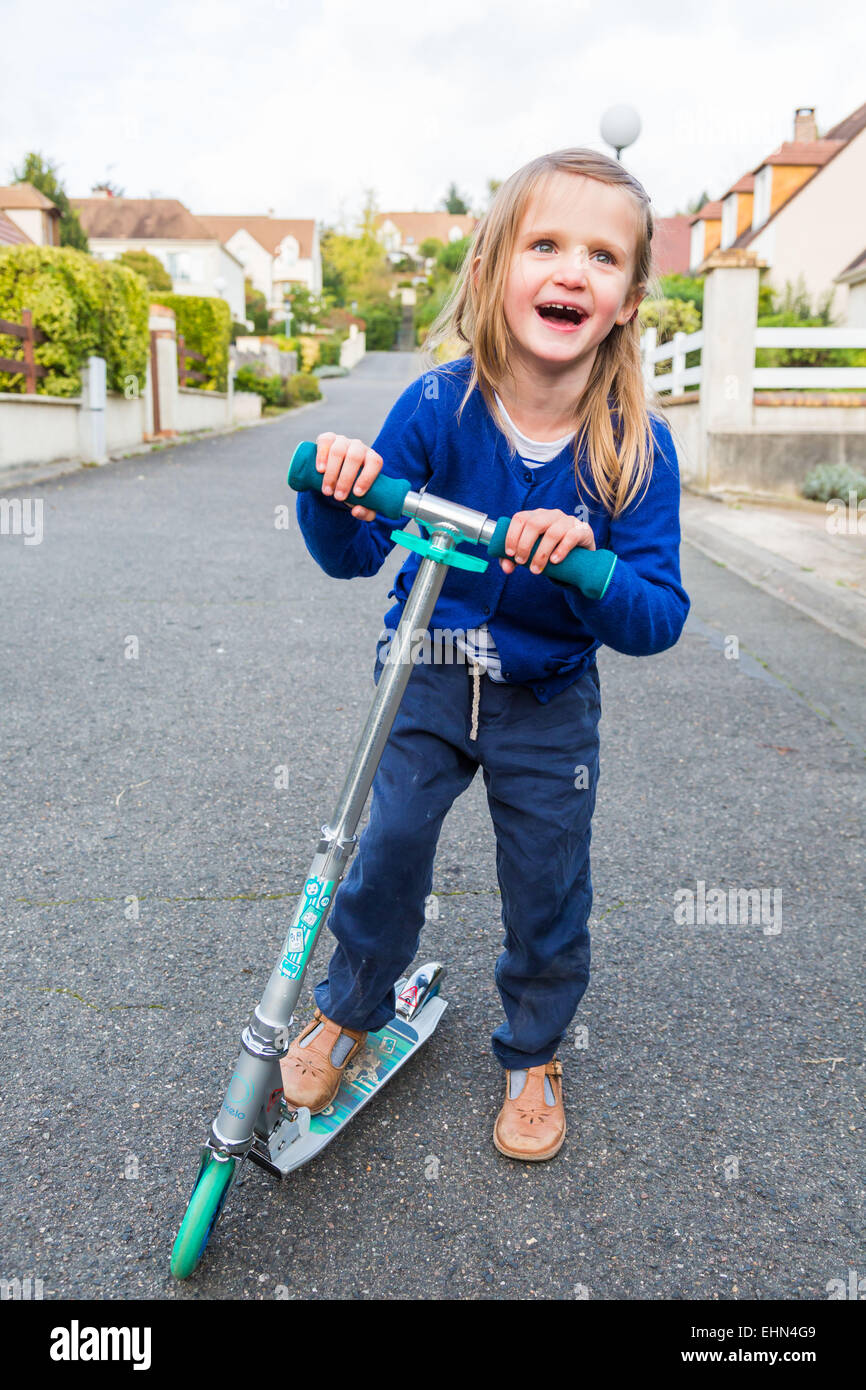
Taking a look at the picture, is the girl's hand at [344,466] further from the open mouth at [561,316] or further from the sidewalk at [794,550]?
the sidewalk at [794,550]

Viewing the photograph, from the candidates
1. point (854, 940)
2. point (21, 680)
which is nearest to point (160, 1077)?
point (854, 940)

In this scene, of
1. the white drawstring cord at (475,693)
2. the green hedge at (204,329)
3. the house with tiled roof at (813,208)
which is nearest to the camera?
the white drawstring cord at (475,693)

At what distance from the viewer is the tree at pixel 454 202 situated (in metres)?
107

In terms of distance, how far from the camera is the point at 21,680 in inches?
188

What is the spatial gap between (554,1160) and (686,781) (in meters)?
2.06

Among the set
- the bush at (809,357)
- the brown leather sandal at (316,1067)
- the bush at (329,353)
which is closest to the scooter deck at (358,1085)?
the brown leather sandal at (316,1067)

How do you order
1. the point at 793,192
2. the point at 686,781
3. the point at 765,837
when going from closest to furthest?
the point at 765,837 → the point at 686,781 → the point at 793,192

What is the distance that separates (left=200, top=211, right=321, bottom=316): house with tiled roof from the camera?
7694cm

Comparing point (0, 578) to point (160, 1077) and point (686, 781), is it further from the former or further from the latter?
point (160, 1077)

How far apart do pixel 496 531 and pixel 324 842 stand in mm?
566

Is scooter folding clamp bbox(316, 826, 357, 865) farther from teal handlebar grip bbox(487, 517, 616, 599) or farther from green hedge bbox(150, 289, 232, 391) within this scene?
green hedge bbox(150, 289, 232, 391)

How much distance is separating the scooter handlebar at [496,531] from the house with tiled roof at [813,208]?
2862 cm

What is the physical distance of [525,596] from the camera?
6.64 feet

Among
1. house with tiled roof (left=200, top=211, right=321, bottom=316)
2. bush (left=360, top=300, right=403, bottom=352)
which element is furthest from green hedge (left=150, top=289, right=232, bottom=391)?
house with tiled roof (left=200, top=211, right=321, bottom=316)
